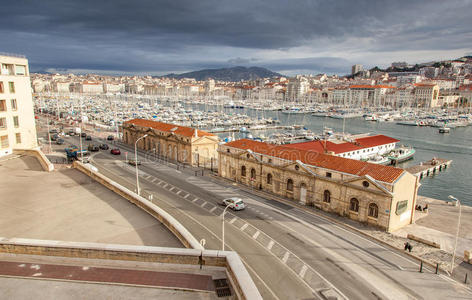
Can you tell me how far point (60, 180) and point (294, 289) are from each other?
21921 mm

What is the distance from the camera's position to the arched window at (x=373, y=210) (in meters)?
29.7

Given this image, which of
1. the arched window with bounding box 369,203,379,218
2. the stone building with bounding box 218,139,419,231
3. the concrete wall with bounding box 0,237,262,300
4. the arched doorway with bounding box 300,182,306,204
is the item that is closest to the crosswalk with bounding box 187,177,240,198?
the stone building with bounding box 218,139,419,231

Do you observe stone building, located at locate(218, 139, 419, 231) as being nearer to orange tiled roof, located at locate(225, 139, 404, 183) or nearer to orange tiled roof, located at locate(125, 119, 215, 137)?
orange tiled roof, located at locate(225, 139, 404, 183)

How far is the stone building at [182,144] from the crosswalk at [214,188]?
8.73 m

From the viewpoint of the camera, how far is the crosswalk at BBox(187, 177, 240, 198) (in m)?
38.6

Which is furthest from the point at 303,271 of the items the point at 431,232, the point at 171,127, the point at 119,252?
the point at 171,127

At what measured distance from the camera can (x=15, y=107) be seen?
39.0 m

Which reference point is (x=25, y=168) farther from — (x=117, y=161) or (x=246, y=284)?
(x=246, y=284)

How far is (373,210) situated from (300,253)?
436 inches

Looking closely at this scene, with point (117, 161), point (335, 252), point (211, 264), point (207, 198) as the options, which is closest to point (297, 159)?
point (207, 198)

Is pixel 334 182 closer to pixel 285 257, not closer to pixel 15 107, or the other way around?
pixel 285 257

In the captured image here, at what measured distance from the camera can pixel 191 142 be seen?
5409 cm

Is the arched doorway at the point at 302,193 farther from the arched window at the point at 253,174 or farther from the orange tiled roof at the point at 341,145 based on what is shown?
the orange tiled roof at the point at 341,145

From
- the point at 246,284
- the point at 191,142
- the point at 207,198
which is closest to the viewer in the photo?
the point at 246,284
